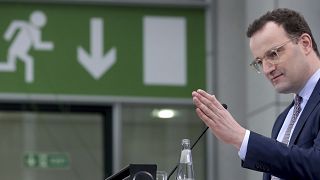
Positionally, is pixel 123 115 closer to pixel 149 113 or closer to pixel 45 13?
pixel 149 113

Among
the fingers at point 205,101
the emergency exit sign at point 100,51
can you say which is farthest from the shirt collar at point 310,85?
the emergency exit sign at point 100,51

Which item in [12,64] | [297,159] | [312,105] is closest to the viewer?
[297,159]

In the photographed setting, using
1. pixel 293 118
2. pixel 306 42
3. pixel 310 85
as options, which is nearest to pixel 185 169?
pixel 293 118

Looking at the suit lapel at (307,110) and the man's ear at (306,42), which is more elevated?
the man's ear at (306,42)

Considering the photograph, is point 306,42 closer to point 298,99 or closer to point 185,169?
point 298,99

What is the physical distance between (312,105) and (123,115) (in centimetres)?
603

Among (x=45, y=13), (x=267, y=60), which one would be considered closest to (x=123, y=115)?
(x=45, y=13)

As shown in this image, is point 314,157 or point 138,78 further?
point 138,78

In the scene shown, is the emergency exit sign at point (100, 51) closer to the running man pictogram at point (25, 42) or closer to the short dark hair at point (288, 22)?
the running man pictogram at point (25, 42)

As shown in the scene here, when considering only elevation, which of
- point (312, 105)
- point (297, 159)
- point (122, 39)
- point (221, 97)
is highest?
point (122, 39)

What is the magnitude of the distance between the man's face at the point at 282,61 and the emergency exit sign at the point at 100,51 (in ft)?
19.0

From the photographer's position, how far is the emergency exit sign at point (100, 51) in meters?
9.01

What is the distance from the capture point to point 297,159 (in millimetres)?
3074

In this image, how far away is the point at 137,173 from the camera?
320cm
